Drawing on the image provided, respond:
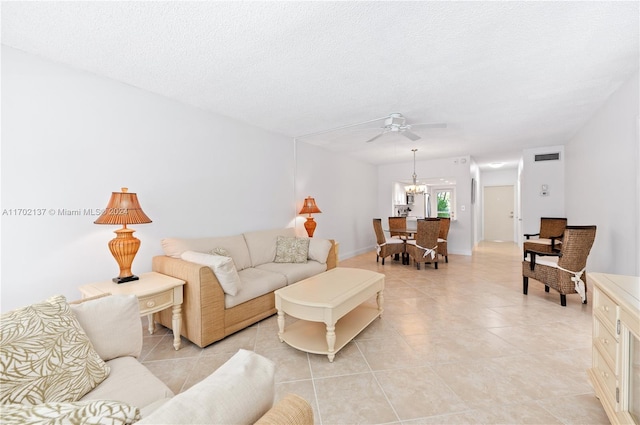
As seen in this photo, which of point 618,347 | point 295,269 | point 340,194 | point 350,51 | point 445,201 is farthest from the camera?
point 445,201

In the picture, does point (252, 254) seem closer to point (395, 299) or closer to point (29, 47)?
point (395, 299)

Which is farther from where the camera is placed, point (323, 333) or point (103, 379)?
point (323, 333)

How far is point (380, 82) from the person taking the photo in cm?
267

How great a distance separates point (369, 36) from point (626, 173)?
10.2 feet

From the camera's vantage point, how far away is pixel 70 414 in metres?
0.50

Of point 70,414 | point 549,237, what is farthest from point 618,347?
point 549,237

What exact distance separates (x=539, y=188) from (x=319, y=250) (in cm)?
515

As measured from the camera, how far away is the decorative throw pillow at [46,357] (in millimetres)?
894

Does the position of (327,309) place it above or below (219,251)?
below

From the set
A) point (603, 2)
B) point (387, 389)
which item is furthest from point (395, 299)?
point (603, 2)

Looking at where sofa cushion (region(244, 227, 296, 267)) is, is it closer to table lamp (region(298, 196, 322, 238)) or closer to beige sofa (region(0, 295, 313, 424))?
table lamp (region(298, 196, 322, 238))

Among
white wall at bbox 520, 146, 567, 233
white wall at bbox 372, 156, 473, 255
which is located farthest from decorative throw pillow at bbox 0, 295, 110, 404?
white wall at bbox 520, 146, 567, 233

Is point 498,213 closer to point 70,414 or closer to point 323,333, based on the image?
point 323,333

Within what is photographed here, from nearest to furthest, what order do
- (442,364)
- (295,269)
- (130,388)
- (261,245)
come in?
1. (130,388)
2. (442,364)
3. (295,269)
4. (261,245)
